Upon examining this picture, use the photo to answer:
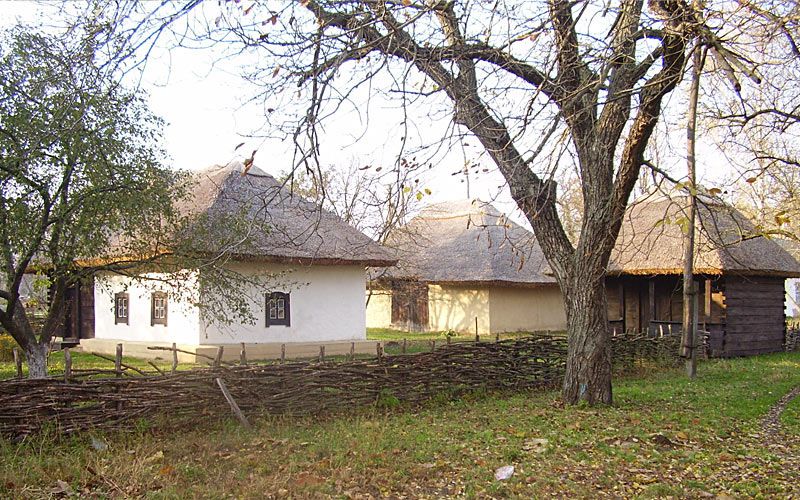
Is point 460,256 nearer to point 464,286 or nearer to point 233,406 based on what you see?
point 464,286

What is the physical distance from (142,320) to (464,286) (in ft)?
43.6

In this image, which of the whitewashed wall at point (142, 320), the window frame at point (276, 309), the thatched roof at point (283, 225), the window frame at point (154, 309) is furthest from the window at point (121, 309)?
the window frame at point (276, 309)

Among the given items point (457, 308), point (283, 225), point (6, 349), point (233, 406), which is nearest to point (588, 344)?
point (233, 406)

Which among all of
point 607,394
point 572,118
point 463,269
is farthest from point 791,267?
point 572,118

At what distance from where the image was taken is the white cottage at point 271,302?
672 inches

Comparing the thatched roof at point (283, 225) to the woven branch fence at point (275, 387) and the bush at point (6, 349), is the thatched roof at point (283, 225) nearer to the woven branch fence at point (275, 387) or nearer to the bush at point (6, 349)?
the bush at point (6, 349)

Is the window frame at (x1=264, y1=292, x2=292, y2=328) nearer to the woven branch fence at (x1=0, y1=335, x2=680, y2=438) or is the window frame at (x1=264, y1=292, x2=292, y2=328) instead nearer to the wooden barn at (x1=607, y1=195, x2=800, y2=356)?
the woven branch fence at (x1=0, y1=335, x2=680, y2=438)

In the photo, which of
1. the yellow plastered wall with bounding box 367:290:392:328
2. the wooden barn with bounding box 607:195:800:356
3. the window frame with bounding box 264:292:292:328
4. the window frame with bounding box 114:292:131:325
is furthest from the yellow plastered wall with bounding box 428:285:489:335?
the window frame with bounding box 114:292:131:325

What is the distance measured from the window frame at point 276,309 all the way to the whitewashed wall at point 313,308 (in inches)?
3.2

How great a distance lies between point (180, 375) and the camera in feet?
25.8

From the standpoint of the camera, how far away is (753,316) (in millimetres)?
19859

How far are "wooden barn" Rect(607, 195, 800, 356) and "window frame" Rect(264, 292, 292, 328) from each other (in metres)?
8.94

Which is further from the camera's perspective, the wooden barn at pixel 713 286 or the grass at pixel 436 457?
the wooden barn at pixel 713 286

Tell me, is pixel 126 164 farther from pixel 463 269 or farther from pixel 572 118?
pixel 463 269
